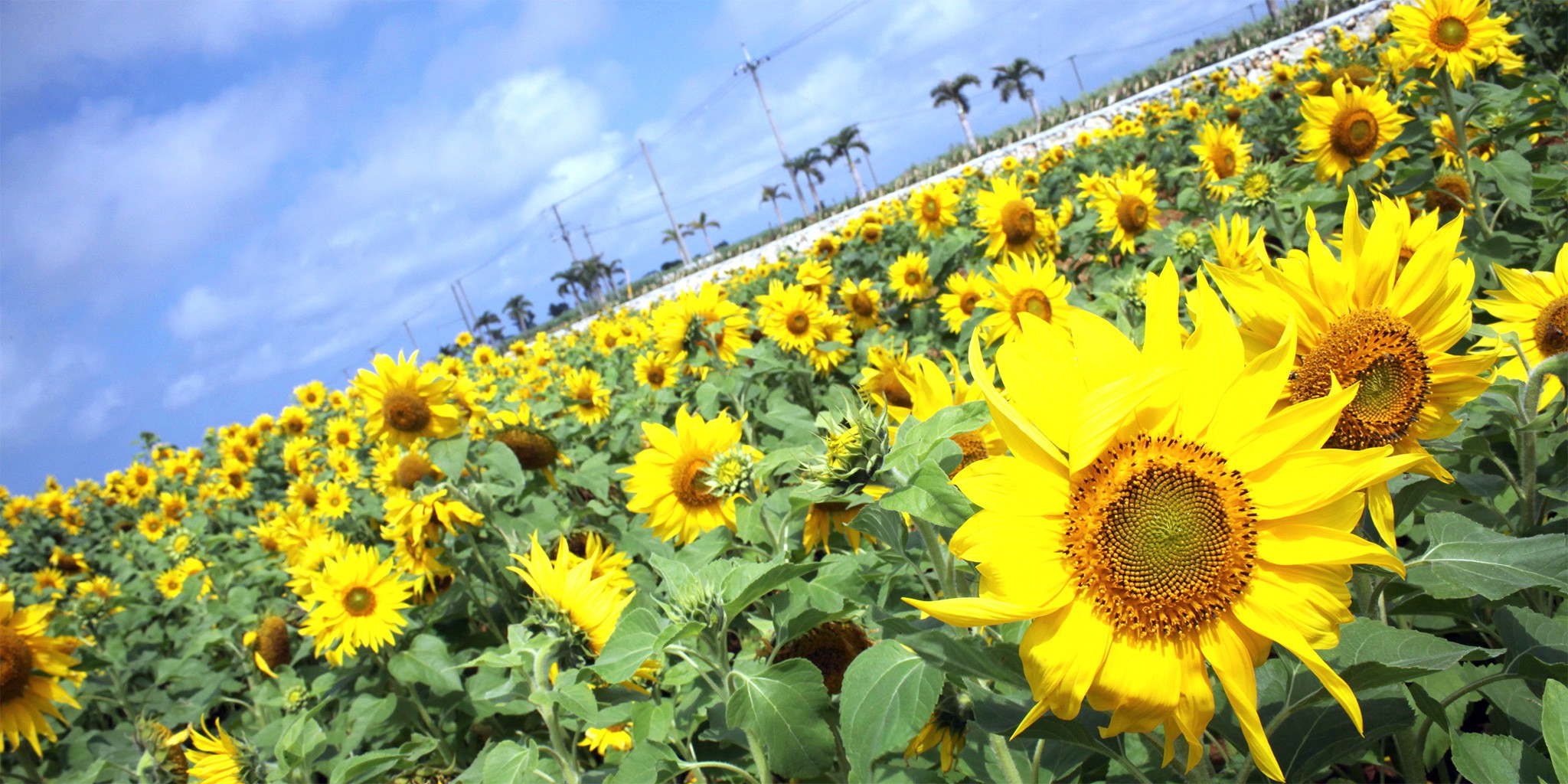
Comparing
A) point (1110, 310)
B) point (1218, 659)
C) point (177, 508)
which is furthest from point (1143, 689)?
point (177, 508)

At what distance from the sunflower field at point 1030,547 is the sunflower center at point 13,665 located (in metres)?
0.02

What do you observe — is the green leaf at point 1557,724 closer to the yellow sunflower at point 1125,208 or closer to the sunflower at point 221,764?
the sunflower at point 221,764

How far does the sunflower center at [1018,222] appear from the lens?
5.56 meters

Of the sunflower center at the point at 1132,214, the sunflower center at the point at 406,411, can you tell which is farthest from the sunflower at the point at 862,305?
the sunflower center at the point at 406,411

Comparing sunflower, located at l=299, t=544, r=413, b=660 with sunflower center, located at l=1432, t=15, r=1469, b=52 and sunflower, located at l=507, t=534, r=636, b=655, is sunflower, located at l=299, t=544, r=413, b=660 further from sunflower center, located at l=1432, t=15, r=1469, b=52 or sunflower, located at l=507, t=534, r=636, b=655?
sunflower center, located at l=1432, t=15, r=1469, b=52

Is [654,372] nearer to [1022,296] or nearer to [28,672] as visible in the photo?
[1022,296]

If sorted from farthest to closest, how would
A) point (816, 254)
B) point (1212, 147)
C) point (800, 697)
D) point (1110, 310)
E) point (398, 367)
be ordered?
point (816, 254) < point (1212, 147) < point (398, 367) < point (1110, 310) < point (800, 697)

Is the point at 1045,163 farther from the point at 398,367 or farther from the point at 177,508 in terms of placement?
the point at 177,508

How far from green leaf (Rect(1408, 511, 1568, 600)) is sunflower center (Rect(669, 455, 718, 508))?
2132 millimetres

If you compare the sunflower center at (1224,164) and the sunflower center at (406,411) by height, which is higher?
the sunflower center at (406,411)

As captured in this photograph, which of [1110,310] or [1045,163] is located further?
[1045,163]

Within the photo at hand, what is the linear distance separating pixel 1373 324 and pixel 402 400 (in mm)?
3680

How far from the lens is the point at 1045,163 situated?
36.1 ft

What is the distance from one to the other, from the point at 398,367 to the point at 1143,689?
11.9 feet
